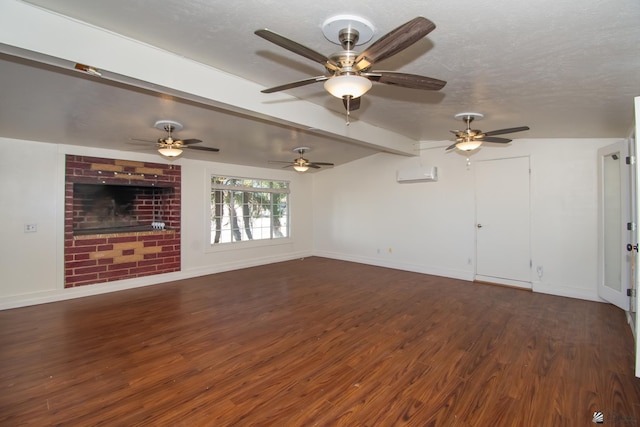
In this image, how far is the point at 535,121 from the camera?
142 inches

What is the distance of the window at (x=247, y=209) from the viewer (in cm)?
618

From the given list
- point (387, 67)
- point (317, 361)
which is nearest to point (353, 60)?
point (387, 67)

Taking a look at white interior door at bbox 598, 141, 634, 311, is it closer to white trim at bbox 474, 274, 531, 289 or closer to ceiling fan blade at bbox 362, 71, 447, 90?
white trim at bbox 474, 274, 531, 289

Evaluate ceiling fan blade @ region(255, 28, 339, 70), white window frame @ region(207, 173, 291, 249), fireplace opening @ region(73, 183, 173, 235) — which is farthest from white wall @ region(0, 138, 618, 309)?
ceiling fan blade @ region(255, 28, 339, 70)

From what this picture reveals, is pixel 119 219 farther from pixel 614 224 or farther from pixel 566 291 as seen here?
pixel 614 224

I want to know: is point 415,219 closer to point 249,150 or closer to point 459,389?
point 249,150

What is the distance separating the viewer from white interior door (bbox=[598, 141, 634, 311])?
3430mm

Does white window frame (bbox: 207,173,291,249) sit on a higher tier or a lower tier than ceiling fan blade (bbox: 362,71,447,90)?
lower

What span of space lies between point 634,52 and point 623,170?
7.25 ft

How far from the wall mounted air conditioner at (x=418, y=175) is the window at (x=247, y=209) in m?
2.88

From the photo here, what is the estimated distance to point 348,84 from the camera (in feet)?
5.97

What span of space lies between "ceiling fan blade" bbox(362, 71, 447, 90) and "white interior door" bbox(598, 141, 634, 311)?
313 cm

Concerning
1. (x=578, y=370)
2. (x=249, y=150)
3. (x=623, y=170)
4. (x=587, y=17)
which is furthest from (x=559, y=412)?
(x=249, y=150)

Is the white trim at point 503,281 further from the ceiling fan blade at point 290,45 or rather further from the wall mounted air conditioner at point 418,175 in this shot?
the ceiling fan blade at point 290,45
